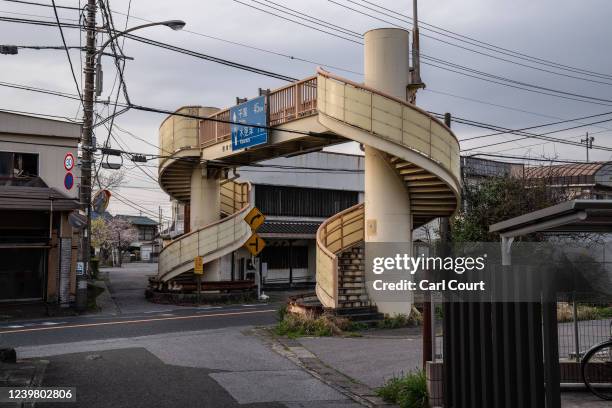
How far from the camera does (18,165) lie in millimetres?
22656

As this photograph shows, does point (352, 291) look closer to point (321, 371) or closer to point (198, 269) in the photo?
point (321, 371)

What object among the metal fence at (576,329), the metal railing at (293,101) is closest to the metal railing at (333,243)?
the metal fence at (576,329)

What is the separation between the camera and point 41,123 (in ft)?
74.9

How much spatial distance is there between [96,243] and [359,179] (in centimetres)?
4365

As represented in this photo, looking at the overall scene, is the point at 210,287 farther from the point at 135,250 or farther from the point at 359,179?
the point at 135,250

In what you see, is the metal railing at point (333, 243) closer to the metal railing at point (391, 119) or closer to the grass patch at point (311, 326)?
the grass patch at point (311, 326)

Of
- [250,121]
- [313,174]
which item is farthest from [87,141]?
[313,174]

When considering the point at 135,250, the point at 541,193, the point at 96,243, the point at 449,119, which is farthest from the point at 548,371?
the point at 135,250

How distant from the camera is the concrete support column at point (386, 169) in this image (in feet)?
54.8

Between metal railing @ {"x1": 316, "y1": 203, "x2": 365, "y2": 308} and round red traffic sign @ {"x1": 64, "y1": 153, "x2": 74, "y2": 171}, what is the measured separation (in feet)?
37.9

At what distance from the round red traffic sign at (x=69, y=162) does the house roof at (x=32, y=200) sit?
151cm

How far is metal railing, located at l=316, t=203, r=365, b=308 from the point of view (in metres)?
16.0

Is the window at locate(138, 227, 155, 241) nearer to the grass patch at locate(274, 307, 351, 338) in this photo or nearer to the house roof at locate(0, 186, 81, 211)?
the house roof at locate(0, 186, 81, 211)

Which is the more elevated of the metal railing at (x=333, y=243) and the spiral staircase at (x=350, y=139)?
the spiral staircase at (x=350, y=139)
